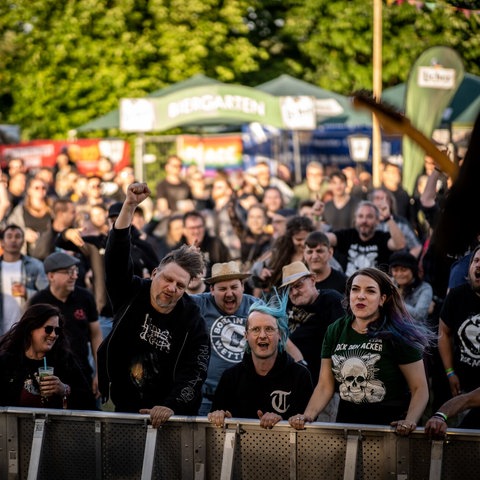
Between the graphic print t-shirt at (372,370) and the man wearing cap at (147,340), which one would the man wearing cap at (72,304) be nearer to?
the man wearing cap at (147,340)

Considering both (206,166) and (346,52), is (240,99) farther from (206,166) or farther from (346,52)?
(346,52)

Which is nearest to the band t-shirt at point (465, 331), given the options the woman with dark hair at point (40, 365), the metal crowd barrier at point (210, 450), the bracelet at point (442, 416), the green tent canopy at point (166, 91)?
the bracelet at point (442, 416)

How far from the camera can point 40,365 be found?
7461 mm

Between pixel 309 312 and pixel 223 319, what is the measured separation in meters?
0.66

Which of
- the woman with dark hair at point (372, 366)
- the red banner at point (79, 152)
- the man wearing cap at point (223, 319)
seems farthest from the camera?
the red banner at point (79, 152)

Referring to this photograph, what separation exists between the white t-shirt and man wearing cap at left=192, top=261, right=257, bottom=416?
130 inches

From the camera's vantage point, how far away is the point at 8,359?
7379mm

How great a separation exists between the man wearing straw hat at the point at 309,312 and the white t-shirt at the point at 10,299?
11.6ft

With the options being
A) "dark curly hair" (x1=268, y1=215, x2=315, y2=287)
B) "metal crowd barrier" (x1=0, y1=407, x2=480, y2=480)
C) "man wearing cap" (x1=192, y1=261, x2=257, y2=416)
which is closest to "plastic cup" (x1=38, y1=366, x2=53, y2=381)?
"metal crowd barrier" (x1=0, y1=407, x2=480, y2=480)

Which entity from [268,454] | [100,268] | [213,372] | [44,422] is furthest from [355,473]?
[100,268]

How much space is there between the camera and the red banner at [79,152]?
2773 cm

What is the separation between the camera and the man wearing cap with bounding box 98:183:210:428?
22.7 feet

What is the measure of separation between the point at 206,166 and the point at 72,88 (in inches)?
412

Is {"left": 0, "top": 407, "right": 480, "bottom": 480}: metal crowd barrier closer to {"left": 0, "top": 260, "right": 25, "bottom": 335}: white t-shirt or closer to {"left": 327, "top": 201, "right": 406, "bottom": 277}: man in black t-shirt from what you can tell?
{"left": 0, "top": 260, "right": 25, "bottom": 335}: white t-shirt
